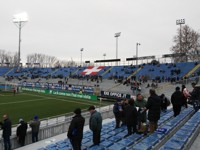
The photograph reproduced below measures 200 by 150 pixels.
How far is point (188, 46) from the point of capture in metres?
53.5

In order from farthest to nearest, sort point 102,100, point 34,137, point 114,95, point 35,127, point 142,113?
point 102,100, point 114,95, point 34,137, point 35,127, point 142,113

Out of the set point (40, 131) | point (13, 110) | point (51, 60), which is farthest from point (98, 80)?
point (51, 60)

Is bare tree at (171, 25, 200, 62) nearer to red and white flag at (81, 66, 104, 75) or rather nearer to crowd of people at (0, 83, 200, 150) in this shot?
red and white flag at (81, 66, 104, 75)

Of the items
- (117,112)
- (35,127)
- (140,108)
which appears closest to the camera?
(140,108)

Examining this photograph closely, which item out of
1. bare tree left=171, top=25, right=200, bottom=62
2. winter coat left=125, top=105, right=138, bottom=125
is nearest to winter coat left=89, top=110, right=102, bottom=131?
winter coat left=125, top=105, right=138, bottom=125

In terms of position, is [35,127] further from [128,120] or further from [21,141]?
[128,120]

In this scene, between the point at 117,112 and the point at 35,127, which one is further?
the point at 35,127

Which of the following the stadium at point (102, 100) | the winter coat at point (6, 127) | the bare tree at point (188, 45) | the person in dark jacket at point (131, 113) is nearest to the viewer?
the stadium at point (102, 100)

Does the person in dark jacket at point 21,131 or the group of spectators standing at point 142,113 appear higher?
the group of spectators standing at point 142,113

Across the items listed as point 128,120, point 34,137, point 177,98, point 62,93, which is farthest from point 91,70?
point 128,120

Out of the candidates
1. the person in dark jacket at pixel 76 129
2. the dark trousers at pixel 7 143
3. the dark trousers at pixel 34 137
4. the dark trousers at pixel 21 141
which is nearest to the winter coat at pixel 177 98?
the person in dark jacket at pixel 76 129

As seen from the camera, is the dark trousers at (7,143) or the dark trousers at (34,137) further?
the dark trousers at (34,137)

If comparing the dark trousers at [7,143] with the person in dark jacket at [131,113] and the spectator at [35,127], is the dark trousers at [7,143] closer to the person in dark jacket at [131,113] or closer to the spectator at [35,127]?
the spectator at [35,127]

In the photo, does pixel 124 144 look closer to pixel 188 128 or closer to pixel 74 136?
pixel 74 136
